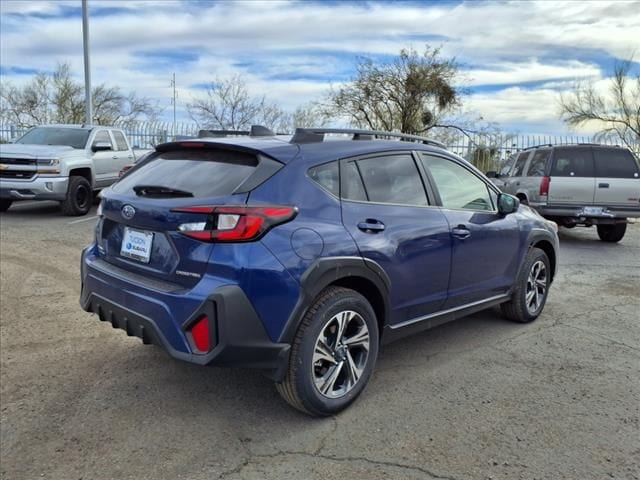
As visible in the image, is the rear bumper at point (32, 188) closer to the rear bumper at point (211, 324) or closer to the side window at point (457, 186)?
the rear bumper at point (211, 324)

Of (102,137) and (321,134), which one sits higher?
(321,134)

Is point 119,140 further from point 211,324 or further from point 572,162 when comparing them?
point 211,324

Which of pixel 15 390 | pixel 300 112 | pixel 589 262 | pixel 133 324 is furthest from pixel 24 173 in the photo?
pixel 300 112

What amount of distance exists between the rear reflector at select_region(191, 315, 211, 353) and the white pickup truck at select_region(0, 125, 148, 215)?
890 centimetres

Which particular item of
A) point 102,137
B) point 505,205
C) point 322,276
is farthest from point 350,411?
point 102,137

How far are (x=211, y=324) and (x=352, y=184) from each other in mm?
1292

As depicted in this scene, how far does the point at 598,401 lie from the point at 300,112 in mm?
22229

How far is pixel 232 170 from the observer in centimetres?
Answer: 330

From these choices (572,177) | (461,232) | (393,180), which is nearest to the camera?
(393,180)

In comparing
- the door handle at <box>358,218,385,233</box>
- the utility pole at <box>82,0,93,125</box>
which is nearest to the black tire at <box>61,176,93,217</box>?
the utility pole at <box>82,0,93,125</box>

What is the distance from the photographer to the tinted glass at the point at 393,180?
3.73m

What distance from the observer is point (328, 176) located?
3477mm

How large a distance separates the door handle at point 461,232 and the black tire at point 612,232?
24.7ft

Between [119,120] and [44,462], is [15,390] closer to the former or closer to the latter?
[44,462]
